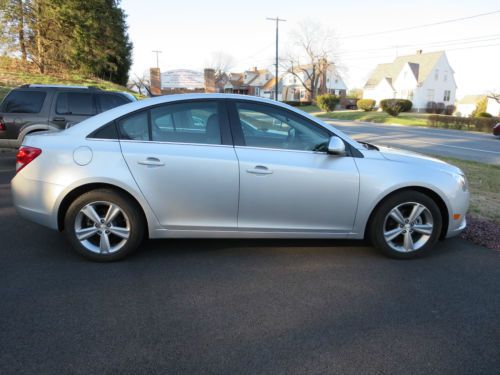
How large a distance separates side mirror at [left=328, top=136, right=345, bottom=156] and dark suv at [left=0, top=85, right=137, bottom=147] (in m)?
6.55

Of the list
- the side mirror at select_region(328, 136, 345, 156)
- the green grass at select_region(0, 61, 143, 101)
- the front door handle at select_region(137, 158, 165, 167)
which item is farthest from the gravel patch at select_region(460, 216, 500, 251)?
the green grass at select_region(0, 61, 143, 101)

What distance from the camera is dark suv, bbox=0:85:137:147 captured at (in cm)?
858

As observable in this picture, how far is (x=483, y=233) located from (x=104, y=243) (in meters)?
4.53

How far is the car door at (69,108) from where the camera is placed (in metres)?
8.63

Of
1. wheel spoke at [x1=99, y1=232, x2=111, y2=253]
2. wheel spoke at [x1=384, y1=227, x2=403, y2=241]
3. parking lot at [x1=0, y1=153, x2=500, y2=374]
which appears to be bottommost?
parking lot at [x1=0, y1=153, x2=500, y2=374]

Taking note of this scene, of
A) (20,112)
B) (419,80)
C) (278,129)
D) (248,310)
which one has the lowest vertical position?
(248,310)

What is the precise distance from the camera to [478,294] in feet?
11.7

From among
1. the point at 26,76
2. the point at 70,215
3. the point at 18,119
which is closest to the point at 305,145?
the point at 70,215

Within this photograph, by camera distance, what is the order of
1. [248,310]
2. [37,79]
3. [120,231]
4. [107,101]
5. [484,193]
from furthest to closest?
[37,79], [107,101], [484,193], [120,231], [248,310]

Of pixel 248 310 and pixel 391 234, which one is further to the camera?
pixel 391 234

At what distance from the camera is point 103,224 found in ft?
13.2

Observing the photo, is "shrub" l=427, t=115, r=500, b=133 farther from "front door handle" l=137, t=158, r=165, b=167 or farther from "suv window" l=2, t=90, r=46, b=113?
"front door handle" l=137, t=158, r=165, b=167

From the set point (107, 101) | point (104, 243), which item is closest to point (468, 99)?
point (107, 101)

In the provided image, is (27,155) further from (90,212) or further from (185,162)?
(185,162)
